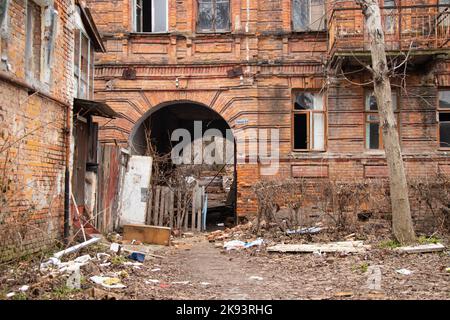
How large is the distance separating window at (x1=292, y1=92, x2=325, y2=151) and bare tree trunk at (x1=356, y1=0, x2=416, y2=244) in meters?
4.96

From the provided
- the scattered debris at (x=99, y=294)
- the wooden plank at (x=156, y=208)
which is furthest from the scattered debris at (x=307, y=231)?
the scattered debris at (x=99, y=294)

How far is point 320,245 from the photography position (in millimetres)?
10453

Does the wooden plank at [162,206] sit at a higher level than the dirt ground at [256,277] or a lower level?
higher

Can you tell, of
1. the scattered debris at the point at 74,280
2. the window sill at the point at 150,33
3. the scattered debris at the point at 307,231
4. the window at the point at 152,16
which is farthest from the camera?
the window at the point at 152,16

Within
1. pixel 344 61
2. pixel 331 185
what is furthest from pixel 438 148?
pixel 331 185

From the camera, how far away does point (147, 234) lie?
11.9 m

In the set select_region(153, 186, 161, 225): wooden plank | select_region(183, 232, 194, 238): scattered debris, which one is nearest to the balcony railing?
select_region(153, 186, 161, 225): wooden plank

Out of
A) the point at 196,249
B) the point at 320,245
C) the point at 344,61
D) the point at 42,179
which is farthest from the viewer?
the point at 344,61

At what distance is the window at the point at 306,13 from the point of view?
1541 centimetres

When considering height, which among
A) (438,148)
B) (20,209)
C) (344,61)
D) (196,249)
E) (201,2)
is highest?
(201,2)

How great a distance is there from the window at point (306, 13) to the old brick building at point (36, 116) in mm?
7094

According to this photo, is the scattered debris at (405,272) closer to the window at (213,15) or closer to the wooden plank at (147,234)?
the wooden plank at (147,234)
